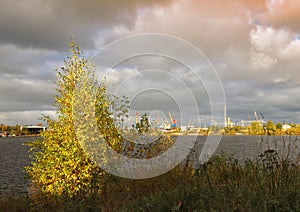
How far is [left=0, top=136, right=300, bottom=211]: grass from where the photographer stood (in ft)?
15.4

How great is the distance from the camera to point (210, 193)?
5379 millimetres

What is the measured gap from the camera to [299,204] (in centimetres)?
445

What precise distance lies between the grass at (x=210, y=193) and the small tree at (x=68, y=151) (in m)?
0.40

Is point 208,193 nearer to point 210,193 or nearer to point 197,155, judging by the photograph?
point 210,193

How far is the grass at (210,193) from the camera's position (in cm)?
469

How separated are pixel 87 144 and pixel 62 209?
6.45 feet

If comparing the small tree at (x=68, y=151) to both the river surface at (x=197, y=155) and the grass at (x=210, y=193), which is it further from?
the river surface at (x=197, y=155)

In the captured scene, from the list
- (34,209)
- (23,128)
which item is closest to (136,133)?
(34,209)

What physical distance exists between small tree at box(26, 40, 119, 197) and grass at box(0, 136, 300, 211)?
1.31ft

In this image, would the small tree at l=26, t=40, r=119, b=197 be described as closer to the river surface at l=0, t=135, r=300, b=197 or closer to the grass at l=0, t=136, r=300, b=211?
the grass at l=0, t=136, r=300, b=211

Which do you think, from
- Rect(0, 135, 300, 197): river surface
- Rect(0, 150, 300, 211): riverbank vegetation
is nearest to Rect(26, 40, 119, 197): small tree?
Rect(0, 150, 300, 211): riverbank vegetation

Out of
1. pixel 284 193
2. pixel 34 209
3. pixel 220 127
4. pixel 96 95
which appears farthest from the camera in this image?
pixel 220 127

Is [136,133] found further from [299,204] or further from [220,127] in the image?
[299,204]

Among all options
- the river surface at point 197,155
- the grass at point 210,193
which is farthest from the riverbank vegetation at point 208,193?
the river surface at point 197,155
